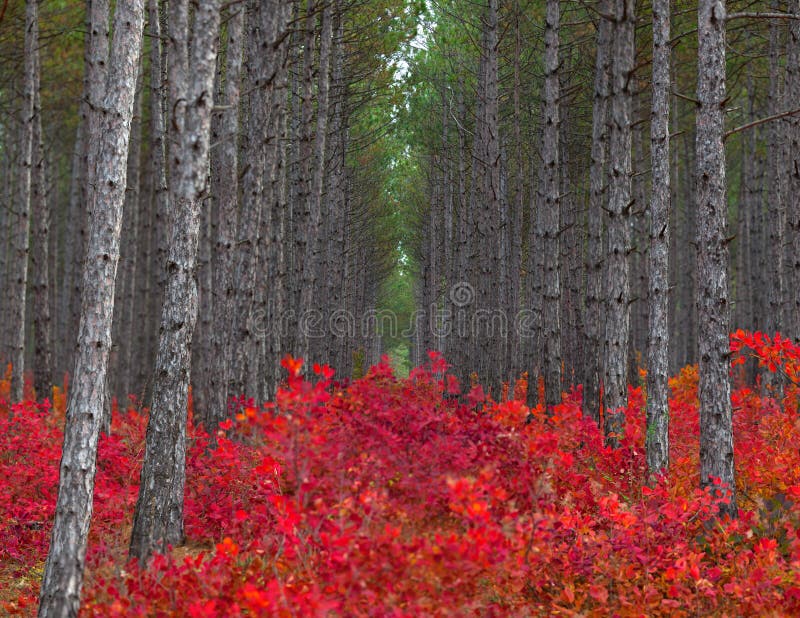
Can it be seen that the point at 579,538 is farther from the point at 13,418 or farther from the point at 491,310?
the point at 491,310

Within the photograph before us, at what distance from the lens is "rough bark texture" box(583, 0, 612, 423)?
1051 centimetres

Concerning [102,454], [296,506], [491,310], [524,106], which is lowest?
[102,454]

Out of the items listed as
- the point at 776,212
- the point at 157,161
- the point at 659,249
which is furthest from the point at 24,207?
the point at 776,212

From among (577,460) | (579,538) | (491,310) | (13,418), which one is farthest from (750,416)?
(13,418)

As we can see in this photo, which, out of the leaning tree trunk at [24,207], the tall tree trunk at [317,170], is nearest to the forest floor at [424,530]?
the leaning tree trunk at [24,207]

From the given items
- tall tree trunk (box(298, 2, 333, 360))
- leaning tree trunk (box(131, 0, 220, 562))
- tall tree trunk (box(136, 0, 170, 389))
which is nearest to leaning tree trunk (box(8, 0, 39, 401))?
tall tree trunk (box(136, 0, 170, 389))

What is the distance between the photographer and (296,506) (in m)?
3.98

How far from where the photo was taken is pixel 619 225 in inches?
335

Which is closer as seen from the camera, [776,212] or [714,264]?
[714,264]

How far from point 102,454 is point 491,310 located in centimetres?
903

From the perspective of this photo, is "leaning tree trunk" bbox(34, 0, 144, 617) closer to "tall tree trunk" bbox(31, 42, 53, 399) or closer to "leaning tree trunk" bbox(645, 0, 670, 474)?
"leaning tree trunk" bbox(645, 0, 670, 474)

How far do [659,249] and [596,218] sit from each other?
418 cm

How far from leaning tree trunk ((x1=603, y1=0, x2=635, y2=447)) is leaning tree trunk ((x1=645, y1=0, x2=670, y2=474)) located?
3.45ft

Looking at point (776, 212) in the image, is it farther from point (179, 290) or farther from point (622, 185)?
point (179, 290)
